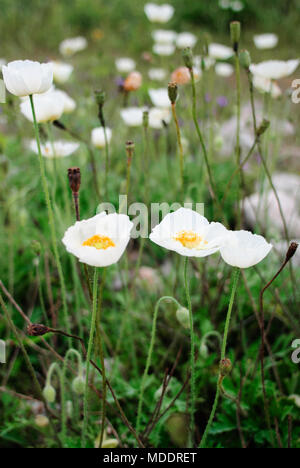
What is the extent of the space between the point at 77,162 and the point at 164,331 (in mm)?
834

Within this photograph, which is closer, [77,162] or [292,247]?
[292,247]

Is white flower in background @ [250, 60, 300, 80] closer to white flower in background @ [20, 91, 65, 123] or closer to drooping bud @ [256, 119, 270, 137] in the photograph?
drooping bud @ [256, 119, 270, 137]

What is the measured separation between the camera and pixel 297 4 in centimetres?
503

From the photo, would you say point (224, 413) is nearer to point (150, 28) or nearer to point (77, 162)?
point (77, 162)

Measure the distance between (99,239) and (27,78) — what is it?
0.26 metres

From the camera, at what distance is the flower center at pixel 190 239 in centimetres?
75

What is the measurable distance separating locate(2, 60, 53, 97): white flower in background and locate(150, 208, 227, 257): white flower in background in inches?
10.6

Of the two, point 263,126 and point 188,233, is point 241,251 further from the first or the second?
point 263,126

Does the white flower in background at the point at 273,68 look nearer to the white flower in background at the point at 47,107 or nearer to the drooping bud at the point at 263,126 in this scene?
the drooping bud at the point at 263,126

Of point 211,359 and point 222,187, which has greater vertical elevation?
point 222,187

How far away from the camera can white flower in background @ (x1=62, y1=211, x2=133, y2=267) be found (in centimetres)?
Answer: 66

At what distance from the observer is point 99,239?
742 millimetres

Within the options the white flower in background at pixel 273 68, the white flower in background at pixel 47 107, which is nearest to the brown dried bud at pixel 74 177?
the white flower in background at pixel 47 107
